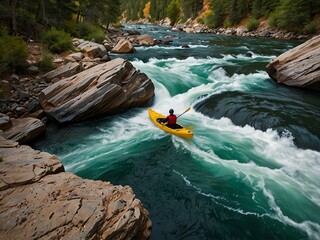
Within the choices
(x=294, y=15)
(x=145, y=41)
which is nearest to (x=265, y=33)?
(x=294, y=15)

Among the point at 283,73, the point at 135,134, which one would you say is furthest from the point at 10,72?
the point at 283,73

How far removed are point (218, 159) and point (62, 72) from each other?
9.81 meters

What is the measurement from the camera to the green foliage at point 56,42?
17.5 metres

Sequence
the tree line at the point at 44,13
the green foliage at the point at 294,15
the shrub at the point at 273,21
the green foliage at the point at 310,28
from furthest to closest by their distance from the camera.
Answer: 1. the shrub at the point at 273,21
2. the green foliage at the point at 294,15
3. the green foliage at the point at 310,28
4. the tree line at the point at 44,13

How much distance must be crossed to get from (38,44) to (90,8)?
16.9 metres

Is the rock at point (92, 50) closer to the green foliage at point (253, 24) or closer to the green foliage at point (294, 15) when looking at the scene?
the green foliage at point (294, 15)

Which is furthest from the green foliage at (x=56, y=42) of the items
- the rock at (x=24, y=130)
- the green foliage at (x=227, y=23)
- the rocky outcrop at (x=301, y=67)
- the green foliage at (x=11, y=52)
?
the green foliage at (x=227, y=23)

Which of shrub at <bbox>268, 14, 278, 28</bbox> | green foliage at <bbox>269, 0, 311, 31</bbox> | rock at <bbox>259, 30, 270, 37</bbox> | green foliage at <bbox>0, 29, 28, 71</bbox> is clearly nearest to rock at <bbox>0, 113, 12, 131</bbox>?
green foliage at <bbox>0, 29, 28, 71</bbox>

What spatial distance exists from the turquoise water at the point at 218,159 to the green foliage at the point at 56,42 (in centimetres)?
859

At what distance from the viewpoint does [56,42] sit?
17984 mm

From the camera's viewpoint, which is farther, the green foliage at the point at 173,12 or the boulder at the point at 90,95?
the green foliage at the point at 173,12

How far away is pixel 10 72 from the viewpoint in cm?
1272

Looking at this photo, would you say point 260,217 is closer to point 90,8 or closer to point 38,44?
point 38,44

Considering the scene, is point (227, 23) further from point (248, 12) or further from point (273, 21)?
point (273, 21)
